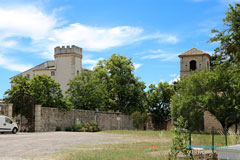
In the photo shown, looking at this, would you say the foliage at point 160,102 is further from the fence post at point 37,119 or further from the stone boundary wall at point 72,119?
the fence post at point 37,119

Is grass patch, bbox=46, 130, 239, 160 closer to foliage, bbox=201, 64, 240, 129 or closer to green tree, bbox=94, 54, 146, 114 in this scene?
foliage, bbox=201, 64, 240, 129

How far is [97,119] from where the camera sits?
1587 inches

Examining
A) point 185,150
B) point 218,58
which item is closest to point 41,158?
point 185,150

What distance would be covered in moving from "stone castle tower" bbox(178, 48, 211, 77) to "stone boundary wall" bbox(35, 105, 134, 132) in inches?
654

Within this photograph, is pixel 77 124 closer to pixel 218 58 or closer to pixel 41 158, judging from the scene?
pixel 218 58

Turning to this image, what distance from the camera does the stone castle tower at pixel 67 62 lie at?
62.7m

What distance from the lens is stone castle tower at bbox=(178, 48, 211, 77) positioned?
57750 millimetres

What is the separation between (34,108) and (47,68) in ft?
137

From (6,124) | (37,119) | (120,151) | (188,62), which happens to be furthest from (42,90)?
(188,62)

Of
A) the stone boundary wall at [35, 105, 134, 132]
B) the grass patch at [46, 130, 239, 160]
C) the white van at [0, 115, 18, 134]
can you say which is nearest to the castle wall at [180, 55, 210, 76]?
the stone boundary wall at [35, 105, 134, 132]

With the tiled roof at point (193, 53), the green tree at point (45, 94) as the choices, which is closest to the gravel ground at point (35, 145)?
the green tree at point (45, 94)

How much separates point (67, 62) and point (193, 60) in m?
25.6

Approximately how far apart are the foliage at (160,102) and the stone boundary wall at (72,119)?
37.7 ft

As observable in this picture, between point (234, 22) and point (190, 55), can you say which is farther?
point (190, 55)
